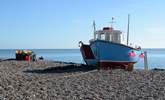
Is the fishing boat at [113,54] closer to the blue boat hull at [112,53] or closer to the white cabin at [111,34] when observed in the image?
the blue boat hull at [112,53]

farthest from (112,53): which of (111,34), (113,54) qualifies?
(111,34)


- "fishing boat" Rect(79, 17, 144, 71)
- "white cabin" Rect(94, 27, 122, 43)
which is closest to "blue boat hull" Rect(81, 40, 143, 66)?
"fishing boat" Rect(79, 17, 144, 71)

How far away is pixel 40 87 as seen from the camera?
1392 cm

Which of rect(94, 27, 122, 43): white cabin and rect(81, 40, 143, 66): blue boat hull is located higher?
rect(94, 27, 122, 43): white cabin

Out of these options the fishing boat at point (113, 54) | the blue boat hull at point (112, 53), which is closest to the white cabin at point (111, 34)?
the fishing boat at point (113, 54)

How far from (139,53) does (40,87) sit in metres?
14.3

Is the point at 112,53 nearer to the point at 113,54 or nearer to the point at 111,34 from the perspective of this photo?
the point at 113,54

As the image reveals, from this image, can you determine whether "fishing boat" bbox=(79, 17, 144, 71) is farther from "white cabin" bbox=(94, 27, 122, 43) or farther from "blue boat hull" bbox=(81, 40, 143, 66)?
"white cabin" bbox=(94, 27, 122, 43)

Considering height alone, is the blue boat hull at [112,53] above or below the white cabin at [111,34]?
below

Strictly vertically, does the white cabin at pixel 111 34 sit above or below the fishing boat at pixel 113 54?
above

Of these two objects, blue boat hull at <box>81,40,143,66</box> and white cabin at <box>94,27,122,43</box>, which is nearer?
blue boat hull at <box>81,40,143,66</box>

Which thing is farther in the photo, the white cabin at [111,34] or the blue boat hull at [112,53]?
the white cabin at [111,34]

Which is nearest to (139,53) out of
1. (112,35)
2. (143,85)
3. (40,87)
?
(112,35)

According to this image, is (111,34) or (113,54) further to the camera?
(111,34)
